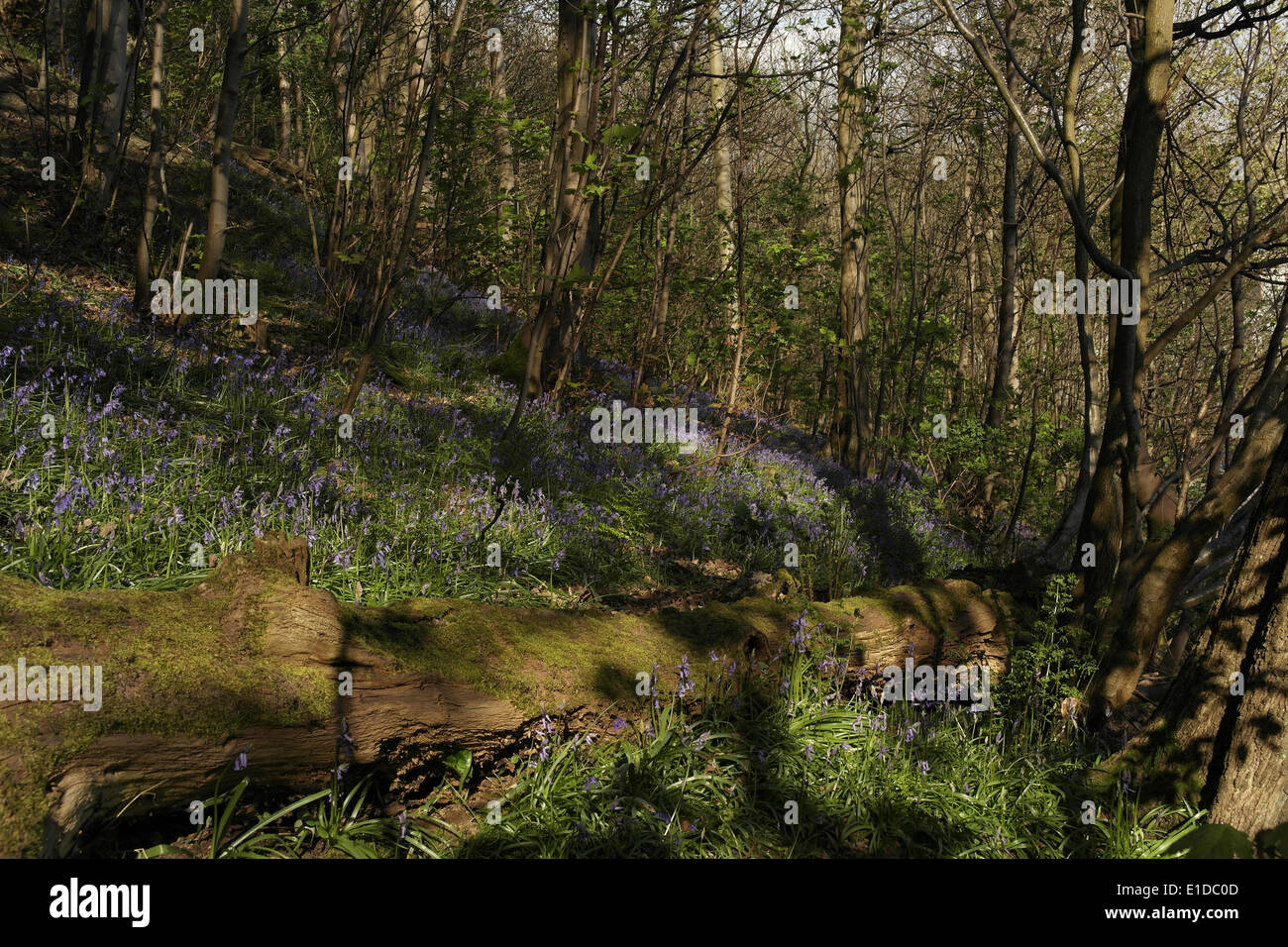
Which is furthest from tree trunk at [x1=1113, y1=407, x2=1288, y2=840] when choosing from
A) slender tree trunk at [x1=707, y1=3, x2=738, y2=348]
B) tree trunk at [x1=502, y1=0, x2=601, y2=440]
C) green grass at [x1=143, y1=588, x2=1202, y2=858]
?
slender tree trunk at [x1=707, y1=3, x2=738, y2=348]

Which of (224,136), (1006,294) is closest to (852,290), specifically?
(1006,294)

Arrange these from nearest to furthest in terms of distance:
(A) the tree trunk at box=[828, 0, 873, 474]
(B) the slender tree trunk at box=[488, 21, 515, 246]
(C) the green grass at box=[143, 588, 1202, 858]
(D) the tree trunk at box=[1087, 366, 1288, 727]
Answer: (C) the green grass at box=[143, 588, 1202, 858], (D) the tree trunk at box=[1087, 366, 1288, 727], (B) the slender tree trunk at box=[488, 21, 515, 246], (A) the tree trunk at box=[828, 0, 873, 474]

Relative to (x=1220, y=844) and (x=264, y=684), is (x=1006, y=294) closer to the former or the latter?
(x=1220, y=844)

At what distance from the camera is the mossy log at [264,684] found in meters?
2.42

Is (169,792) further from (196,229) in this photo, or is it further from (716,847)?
(196,229)

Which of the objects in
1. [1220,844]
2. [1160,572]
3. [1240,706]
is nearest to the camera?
[1220,844]

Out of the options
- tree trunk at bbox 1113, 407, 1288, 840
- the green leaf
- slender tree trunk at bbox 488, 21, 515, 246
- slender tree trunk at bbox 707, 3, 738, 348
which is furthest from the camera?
slender tree trunk at bbox 488, 21, 515, 246

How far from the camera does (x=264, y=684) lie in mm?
2826

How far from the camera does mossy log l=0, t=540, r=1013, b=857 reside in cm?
242

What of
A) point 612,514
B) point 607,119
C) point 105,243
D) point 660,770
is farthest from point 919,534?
point 105,243

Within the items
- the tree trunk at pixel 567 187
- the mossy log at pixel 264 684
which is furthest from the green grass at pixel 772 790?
the tree trunk at pixel 567 187

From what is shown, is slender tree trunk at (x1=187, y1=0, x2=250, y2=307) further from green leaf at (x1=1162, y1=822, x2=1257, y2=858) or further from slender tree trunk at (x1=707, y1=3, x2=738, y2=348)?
green leaf at (x1=1162, y1=822, x2=1257, y2=858)

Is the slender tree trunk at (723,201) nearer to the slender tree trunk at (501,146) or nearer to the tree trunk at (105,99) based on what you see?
the slender tree trunk at (501,146)

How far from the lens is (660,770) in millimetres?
3498
